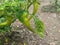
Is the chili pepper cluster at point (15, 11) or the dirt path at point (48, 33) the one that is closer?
the chili pepper cluster at point (15, 11)

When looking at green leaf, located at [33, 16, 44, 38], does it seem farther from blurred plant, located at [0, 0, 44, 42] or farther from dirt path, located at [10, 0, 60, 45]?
dirt path, located at [10, 0, 60, 45]

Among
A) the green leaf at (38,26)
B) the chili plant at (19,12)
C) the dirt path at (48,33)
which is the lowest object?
the dirt path at (48,33)

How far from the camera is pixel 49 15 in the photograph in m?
4.69

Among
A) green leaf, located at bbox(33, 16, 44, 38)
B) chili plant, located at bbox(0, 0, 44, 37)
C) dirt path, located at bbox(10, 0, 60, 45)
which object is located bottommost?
dirt path, located at bbox(10, 0, 60, 45)

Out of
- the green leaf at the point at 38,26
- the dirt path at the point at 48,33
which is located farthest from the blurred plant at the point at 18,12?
the dirt path at the point at 48,33

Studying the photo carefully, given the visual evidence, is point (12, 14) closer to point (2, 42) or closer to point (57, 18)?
point (2, 42)

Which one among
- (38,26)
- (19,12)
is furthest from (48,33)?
(19,12)

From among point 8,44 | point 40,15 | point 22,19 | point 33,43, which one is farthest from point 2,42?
point 40,15

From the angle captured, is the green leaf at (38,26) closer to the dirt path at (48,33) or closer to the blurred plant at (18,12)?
the blurred plant at (18,12)

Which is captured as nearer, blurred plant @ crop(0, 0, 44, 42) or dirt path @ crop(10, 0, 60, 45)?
blurred plant @ crop(0, 0, 44, 42)

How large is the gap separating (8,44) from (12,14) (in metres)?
0.67

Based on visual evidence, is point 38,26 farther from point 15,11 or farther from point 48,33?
point 48,33

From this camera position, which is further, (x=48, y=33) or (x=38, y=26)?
(x=48, y=33)

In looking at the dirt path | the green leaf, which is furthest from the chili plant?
the dirt path
